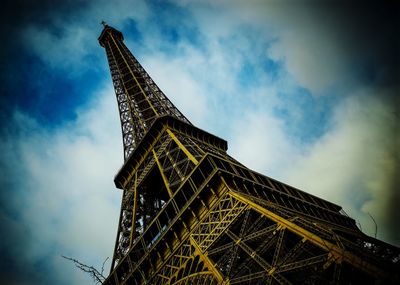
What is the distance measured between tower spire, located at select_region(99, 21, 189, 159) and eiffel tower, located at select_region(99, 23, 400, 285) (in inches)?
22.0

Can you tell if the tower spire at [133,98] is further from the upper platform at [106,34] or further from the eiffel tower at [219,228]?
the upper platform at [106,34]

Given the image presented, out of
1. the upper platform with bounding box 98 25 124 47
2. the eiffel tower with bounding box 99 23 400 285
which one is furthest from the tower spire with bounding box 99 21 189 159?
the upper platform with bounding box 98 25 124 47

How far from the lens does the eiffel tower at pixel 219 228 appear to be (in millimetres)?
10633

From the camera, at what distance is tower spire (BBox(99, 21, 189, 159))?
3559 centimetres

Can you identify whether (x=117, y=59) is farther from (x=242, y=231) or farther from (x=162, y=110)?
(x=242, y=231)

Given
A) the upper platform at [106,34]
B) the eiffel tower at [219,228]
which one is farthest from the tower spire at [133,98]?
the upper platform at [106,34]

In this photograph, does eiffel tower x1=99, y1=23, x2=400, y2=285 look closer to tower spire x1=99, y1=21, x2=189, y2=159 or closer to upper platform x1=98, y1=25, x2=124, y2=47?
tower spire x1=99, y1=21, x2=189, y2=159

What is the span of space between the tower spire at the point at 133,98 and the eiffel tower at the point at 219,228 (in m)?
0.56

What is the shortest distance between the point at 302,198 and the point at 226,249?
10430 mm

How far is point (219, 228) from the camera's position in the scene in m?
15.7

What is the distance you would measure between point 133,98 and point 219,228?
90.2ft

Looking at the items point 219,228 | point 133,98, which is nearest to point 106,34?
point 133,98

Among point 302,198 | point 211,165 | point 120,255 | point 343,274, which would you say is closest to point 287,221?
point 343,274

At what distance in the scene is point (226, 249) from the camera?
1455 cm
